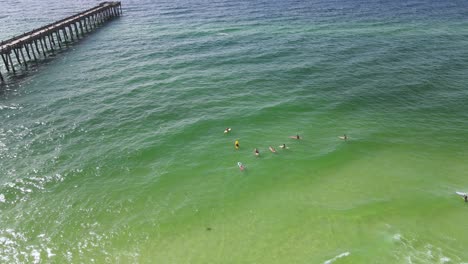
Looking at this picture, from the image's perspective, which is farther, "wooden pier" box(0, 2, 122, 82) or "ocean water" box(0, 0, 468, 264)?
"wooden pier" box(0, 2, 122, 82)

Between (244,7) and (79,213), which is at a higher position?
(244,7)

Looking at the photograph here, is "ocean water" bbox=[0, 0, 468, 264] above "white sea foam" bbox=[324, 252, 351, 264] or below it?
above

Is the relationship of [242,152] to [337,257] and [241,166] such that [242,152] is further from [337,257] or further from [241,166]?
[337,257]

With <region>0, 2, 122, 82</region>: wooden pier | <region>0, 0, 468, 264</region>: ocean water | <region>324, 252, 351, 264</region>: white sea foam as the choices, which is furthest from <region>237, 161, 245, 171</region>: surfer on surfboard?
<region>0, 2, 122, 82</region>: wooden pier

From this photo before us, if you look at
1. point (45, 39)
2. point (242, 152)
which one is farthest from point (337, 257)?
point (45, 39)

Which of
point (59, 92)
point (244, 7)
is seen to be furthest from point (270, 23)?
point (59, 92)

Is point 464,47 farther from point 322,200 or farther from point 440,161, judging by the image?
point 322,200

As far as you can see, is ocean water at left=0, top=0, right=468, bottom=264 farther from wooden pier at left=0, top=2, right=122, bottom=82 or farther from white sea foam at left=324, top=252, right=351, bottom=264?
wooden pier at left=0, top=2, right=122, bottom=82
